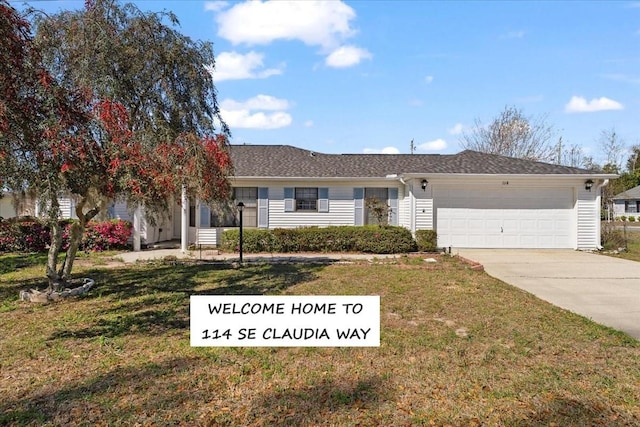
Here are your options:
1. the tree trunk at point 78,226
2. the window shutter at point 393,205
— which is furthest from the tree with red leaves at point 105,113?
the window shutter at point 393,205

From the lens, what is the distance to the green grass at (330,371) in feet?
9.50

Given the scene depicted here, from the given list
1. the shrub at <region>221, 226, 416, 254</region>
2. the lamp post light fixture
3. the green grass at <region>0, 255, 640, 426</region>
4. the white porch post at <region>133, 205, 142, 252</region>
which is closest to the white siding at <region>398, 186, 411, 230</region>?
the shrub at <region>221, 226, 416, 254</region>

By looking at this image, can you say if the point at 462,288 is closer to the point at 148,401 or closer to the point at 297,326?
the point at 297,326

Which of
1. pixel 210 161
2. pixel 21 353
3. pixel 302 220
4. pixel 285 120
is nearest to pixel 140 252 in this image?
pixel 302 220

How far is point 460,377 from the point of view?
353 centimetres

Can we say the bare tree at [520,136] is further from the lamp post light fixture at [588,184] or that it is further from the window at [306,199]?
the window at [306,199]

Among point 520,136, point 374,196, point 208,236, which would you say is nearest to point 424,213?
point 374,196

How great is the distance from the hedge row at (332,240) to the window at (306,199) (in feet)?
5.41

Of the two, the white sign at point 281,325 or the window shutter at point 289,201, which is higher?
the window shutter at point 289,201

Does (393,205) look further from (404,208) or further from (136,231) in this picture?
(136,231)

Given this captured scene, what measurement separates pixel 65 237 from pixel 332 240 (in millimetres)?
8252

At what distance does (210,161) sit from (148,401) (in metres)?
3.52

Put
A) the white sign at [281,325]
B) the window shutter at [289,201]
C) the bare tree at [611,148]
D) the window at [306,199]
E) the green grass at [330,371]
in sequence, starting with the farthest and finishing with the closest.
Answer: the bare tree at [611,148] < the window at [306,199] < the window shutter at [289,201] < the white sign at [281,325] < the green grass at [330,371]

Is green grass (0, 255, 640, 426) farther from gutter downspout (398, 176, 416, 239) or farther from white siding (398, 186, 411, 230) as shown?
white siding (398, 186, 411, 230)
